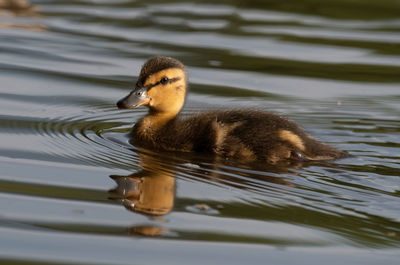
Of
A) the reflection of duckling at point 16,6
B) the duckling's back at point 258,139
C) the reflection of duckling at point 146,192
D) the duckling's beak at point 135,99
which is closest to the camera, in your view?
the reflection of duckling at point 146,192

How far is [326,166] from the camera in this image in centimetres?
523

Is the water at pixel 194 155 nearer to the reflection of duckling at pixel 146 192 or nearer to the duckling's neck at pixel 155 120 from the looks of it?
the reflection of duckling at pixel 146 192

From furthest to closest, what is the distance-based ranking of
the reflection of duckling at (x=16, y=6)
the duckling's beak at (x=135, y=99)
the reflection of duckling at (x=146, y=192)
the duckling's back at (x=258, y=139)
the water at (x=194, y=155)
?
1. the reflection of duckling at (x=16, y=6)
2. the duckling's beak at (x=135, y=99)
3. the duckling's back at (x=258, y=139)
4. the reflection of duckling at (x=146, y=192)
5. the water at (x=194, y=155)

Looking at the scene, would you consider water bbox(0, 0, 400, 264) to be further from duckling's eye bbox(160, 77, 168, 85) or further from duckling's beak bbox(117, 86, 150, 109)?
duckling's eye bbox(160, 77, 168, 85)

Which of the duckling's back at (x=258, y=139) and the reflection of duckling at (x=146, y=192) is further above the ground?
the duckling's back at (x=258, y=139)

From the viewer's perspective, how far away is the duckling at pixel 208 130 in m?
5.35

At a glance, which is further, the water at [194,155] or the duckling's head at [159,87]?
the duckling's head at [159,87]

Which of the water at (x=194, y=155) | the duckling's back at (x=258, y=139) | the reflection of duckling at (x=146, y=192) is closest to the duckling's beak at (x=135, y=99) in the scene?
the water at (x=194, y=155)

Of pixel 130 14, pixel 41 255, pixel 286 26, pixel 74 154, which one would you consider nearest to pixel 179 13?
pixel 130 14

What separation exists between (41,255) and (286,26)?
741cm

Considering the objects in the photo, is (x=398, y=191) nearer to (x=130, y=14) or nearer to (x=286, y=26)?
(x=286, y=26)

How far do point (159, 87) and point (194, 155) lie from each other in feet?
2.09

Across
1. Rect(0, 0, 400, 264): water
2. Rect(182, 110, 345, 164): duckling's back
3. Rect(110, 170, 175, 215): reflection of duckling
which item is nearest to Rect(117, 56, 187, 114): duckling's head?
Rect(0, 0, 400, 264): water

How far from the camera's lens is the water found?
3.79 m
